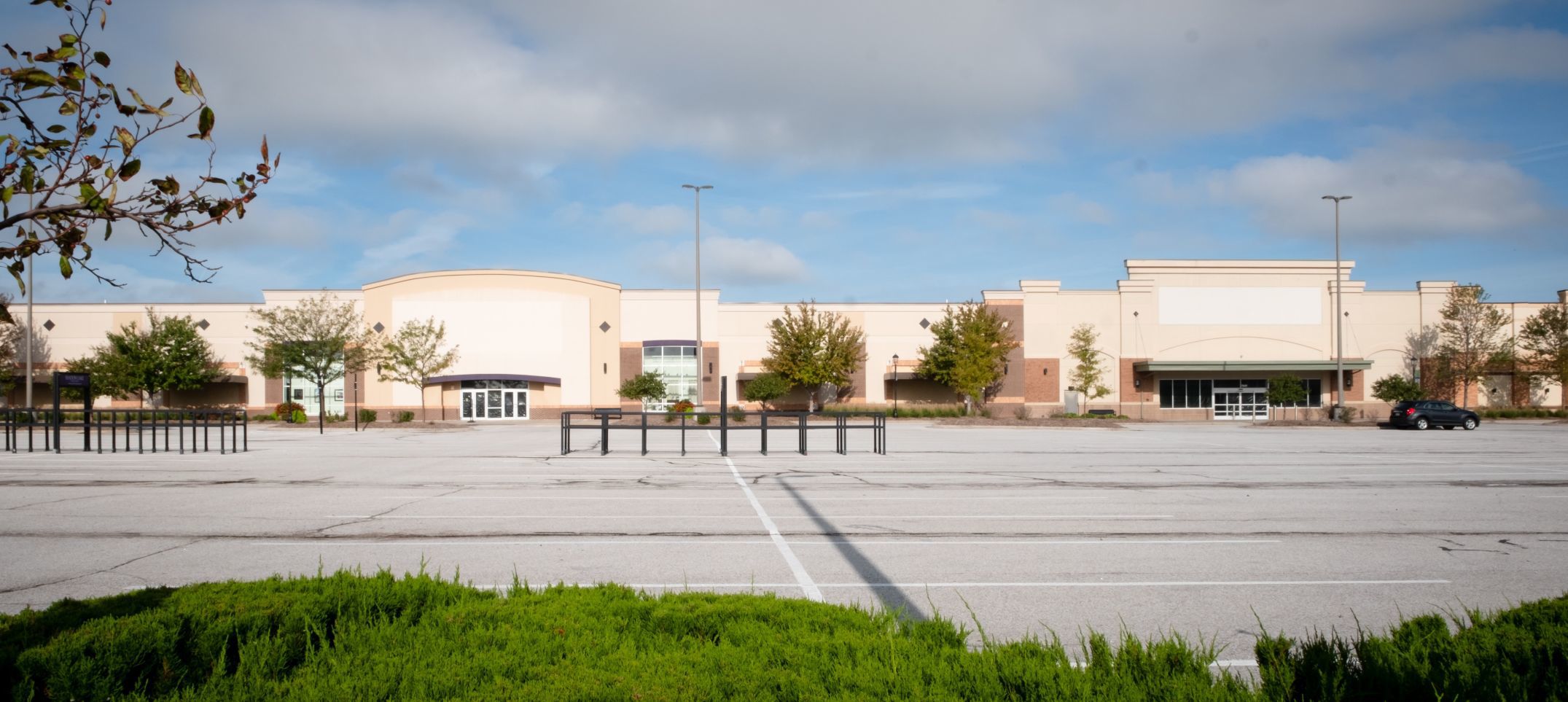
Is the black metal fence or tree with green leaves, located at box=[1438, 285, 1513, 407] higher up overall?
tree with green leaves, located at box=[1438, 285, 1513, 407]

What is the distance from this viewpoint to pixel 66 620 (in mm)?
4242

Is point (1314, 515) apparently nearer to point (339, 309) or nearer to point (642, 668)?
point (642, 668)

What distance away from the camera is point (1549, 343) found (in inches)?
2195

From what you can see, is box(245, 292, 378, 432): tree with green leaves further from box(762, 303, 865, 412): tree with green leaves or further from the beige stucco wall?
box(762, 303, 865, 412): tree with green leaves

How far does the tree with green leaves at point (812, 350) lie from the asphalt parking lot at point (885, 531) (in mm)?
32504

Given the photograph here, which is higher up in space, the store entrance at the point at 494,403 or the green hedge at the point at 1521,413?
the store entrance at the point at 494,403

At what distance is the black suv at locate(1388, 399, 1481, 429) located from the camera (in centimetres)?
4169

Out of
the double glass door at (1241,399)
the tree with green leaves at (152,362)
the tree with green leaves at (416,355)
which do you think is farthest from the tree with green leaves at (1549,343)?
the tree with green leaves at (152,362)

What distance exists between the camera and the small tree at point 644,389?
5041 centimetres

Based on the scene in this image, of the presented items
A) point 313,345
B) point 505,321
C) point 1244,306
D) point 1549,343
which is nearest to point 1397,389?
point 1244,306

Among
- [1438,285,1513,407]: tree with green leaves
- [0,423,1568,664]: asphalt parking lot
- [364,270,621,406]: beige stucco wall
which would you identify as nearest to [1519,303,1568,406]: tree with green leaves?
[1438,285,1513,407]: tree with green leaves

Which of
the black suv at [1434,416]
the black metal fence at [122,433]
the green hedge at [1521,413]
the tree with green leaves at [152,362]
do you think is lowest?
the green hedge at [1521,413]

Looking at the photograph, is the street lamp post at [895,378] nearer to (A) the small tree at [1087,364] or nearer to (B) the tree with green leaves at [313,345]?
(A) the small tree at [1087,364]

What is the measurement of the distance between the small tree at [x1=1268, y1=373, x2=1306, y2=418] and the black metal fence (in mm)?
52790
